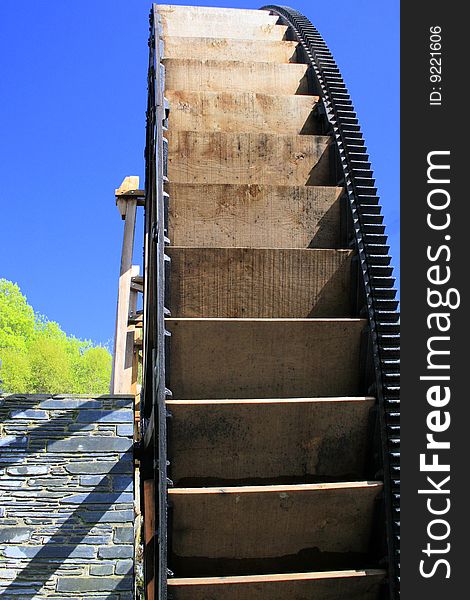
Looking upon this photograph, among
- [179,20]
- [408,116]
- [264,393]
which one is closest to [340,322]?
[264,393]

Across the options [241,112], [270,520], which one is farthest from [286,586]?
[241,112]

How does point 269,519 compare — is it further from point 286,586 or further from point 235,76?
point 235,76

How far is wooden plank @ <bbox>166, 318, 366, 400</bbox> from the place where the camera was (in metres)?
3.05

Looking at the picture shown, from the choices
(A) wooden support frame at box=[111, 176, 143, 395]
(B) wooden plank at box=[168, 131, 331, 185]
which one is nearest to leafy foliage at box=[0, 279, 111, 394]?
(A) wooden support frame at box=[111, 176, 143, 395]

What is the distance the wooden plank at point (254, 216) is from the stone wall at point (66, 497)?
137cm

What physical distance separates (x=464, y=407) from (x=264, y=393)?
2.96 ft

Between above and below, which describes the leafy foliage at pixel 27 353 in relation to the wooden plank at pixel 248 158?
below

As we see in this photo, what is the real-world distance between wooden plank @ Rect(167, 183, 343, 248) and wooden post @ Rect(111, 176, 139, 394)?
9.41ft

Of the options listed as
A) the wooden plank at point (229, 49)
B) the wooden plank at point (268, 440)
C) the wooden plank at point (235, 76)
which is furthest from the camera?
the wooden plank at point (229, 49)

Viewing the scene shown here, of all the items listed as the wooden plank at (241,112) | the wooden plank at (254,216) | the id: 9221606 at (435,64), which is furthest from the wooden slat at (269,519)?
the wooden plank at (241,112)

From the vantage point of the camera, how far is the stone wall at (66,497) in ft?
13.9

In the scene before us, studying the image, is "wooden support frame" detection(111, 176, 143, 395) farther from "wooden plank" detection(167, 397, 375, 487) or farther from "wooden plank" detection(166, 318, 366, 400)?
"wooden plank" detection(167, 397, 375, 487)

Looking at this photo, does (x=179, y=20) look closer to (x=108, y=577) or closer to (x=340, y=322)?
(x=340, y=322)

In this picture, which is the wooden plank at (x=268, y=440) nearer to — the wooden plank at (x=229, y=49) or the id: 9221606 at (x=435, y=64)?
the id: 9221606 at (x=435, y=64)
